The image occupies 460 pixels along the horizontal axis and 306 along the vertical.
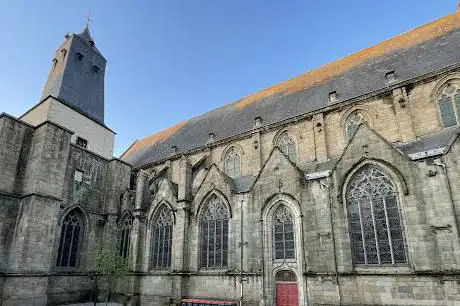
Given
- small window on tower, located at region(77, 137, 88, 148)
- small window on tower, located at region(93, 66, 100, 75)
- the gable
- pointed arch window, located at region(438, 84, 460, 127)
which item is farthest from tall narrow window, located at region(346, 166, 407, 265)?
small window on tower, located at region(93, 66, 100, 75)

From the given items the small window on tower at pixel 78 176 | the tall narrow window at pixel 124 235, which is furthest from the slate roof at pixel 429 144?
the small window on tower at pixel 78 176

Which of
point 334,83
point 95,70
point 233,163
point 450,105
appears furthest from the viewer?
point 95,70

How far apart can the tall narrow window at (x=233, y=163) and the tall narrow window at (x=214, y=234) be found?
3.07 meters

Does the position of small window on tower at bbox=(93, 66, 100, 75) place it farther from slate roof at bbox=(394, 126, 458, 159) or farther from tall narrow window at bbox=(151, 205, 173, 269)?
slate roof at bbox=(394, 126, 458, 159)

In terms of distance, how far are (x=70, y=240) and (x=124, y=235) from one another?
10.0 ft

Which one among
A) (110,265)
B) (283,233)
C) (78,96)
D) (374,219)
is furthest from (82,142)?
(374,219)

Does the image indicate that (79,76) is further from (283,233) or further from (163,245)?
(283,233)

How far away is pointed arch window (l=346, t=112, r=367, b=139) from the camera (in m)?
15.9

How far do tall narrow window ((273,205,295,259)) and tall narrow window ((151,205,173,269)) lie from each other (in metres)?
6.40

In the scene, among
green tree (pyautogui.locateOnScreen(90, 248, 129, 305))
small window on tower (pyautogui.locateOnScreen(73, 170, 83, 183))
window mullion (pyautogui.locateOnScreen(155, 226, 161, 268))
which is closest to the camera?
green tree (pyautogui.locateOnScreen(90, 248, 129, 305))

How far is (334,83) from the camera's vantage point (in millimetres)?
18656

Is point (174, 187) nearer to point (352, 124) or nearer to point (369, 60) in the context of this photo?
point (352, 124)

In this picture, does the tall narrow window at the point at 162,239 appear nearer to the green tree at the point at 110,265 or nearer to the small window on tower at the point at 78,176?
the green tree at the point at 110,265

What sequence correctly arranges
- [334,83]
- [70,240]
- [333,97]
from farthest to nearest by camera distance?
[334,83]
[70,240]
[333,97]
